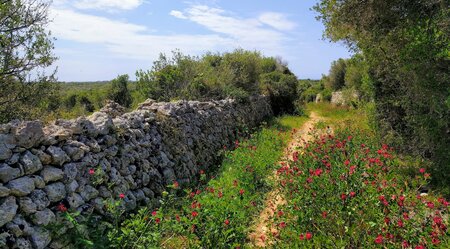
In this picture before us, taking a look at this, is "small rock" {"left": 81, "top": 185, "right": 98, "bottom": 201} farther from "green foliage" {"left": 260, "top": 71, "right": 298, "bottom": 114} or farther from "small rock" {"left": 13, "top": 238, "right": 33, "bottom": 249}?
"green foliage" {"left": 260, "top": 71, "right": 298, "bottom": 114}

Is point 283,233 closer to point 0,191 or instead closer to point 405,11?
point 0,191

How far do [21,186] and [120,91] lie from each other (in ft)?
93.6

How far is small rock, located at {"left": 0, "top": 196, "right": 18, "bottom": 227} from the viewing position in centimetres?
460

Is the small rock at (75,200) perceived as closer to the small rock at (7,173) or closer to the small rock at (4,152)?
the small rock at (7,173)

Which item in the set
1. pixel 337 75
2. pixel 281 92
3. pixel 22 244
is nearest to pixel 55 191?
pixel 22 244

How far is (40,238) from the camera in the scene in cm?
495

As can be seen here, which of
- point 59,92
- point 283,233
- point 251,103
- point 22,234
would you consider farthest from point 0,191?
point 251,103

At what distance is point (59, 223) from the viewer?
536cm

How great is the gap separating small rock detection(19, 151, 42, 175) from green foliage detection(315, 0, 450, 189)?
28.6 ft

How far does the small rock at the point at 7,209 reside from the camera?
181 inches

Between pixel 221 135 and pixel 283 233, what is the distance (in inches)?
388

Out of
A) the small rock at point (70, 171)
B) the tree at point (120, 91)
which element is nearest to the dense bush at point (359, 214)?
the small rock at point (70, 171)

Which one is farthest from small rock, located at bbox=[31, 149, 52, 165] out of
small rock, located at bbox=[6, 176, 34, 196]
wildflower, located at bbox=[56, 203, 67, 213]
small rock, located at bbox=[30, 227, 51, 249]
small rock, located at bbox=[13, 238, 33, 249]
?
small rock, located at bbox=[13, 238, 33, 249]

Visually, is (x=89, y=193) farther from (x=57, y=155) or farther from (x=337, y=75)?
(x=337, y=75)
